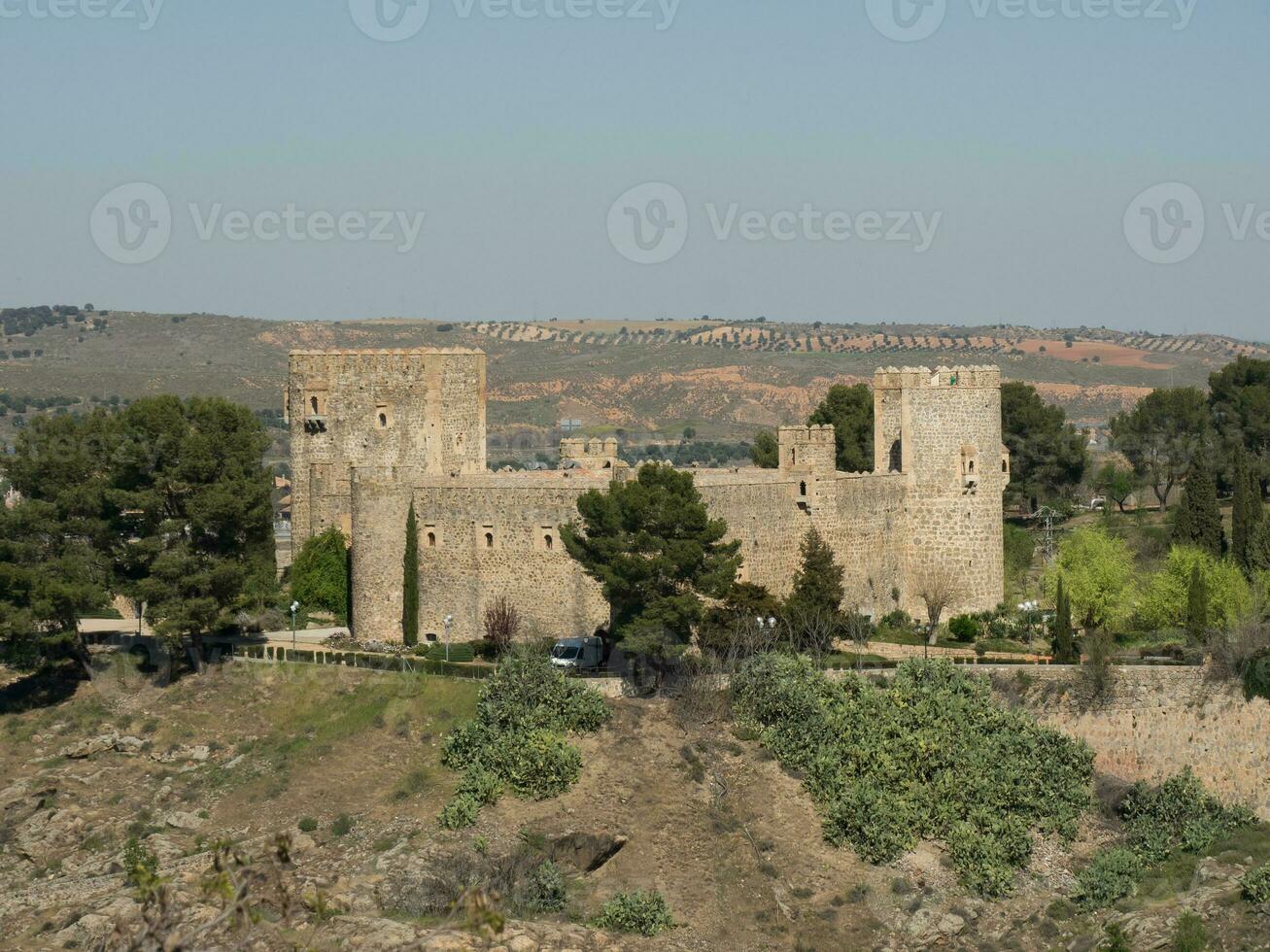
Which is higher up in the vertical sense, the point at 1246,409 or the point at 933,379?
the point at 1246,409

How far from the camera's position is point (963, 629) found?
167 ft

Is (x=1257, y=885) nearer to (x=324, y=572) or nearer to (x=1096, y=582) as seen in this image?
(x=1096, y=582)

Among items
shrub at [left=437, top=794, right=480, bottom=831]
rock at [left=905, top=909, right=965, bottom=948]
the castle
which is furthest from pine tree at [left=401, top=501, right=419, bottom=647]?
rock at [left=905, top=909, right=965, bottom=948]

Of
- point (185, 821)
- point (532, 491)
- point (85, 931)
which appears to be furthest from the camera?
point (532, 491)

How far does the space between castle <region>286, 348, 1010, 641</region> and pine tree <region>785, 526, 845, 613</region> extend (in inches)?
31.4

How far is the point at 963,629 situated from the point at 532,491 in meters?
11.2

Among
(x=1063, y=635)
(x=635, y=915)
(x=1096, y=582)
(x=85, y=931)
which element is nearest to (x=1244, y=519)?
(x=1096, y=582)

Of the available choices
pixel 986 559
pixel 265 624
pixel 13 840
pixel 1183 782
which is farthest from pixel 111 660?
pixel 1183 782

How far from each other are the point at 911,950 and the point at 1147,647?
1265 centimetres

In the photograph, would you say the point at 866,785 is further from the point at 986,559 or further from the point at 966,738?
the point at 986,559

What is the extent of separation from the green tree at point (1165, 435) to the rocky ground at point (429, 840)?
33.5 m

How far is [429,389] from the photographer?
5197cm

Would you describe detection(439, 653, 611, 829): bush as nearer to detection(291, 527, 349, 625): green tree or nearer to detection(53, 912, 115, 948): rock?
detection(53, 912, 115, 948): rock

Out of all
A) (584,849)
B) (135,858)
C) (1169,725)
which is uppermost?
(1169,725)
